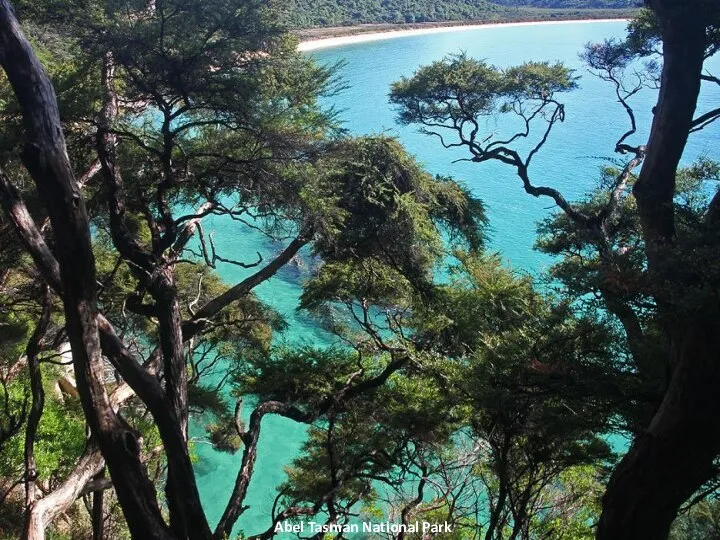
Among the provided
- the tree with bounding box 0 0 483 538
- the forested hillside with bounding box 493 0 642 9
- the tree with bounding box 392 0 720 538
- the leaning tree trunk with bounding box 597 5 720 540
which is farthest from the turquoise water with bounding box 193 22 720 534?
the forested hillside with bounding box 493 0 642 9

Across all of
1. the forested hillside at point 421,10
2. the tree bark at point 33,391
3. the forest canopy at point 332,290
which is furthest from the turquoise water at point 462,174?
the forested hillside at point 421,10

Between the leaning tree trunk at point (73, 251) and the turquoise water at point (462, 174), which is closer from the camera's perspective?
the leaning tree trunk at point (73, 251)

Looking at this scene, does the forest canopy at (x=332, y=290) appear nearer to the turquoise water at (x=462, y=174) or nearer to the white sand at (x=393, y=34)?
the turquoise water at (x=462, y=174)

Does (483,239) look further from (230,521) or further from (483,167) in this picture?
(483,167)

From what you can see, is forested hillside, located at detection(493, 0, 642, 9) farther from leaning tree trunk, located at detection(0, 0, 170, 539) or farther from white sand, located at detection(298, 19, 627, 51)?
leaning tree trunk, located at detection(0, 0, 170, 539)

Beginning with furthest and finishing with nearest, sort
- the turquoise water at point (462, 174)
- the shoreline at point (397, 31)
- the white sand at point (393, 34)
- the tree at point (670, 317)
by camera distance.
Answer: the shoreline at point (397, 31), the white sand at point (393, 34), the turquoise water at point (462, 174), the tree at point (670, 317)

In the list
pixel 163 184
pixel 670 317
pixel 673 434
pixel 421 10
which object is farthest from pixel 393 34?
pixel 673 434

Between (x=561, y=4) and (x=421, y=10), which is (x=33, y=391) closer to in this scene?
(x=561, y=4)
